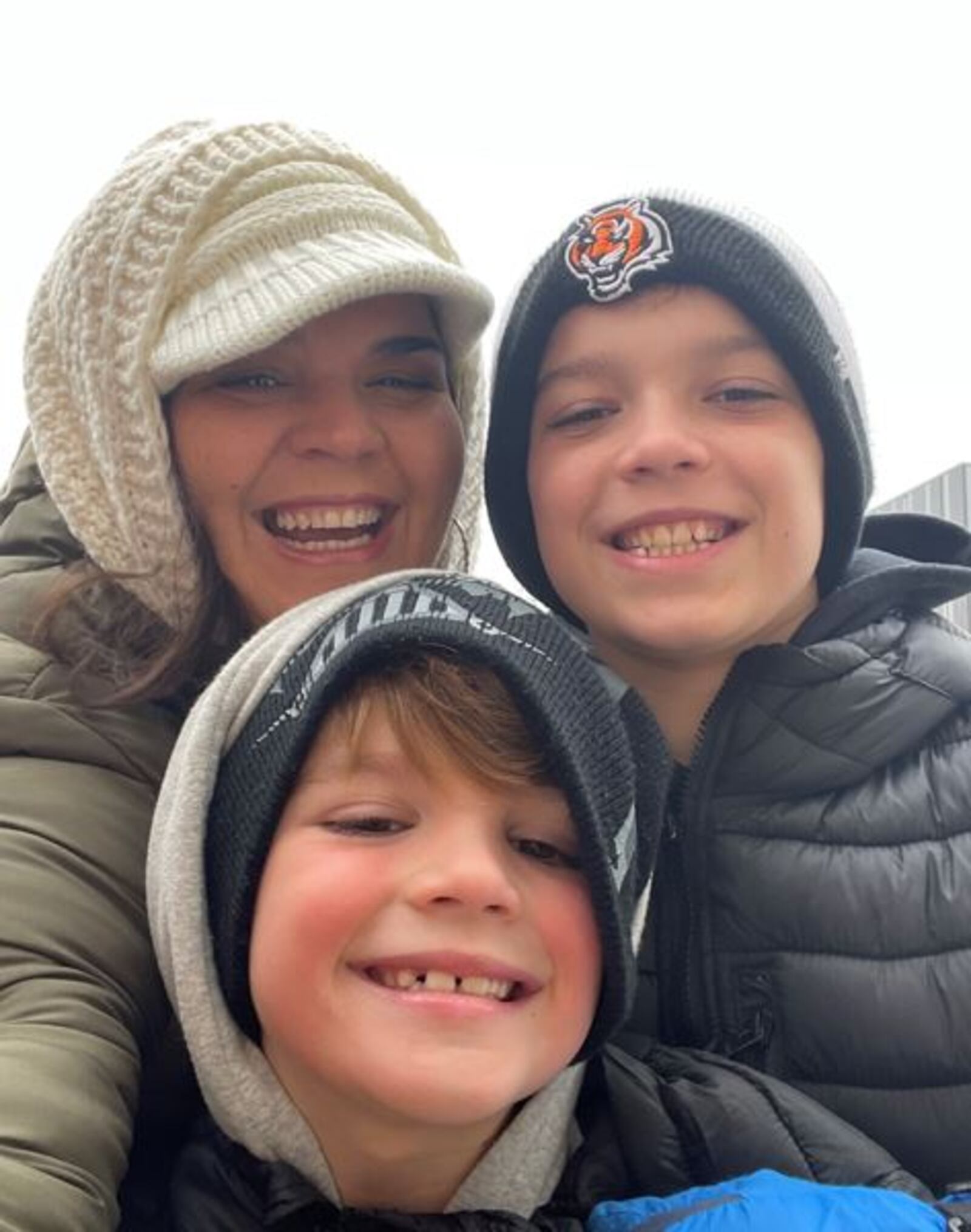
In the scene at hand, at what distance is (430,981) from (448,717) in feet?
0.79

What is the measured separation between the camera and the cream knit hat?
172 cm

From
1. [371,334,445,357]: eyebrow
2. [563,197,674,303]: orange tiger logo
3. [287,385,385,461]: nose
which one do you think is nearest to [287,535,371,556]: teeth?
[287,385,385,461]: nose

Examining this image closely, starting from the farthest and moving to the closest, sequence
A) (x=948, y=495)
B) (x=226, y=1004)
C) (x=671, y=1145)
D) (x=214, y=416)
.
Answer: (x=948, y=495) < (x=214, y=416) < (x=671, y=1145) < (x=226, y=1004)

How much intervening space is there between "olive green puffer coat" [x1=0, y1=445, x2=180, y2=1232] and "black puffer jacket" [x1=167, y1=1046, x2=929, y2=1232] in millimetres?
139

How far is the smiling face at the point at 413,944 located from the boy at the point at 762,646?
46 cm

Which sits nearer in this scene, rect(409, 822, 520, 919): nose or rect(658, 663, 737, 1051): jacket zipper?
rect(409, 822, 520, 919): nose

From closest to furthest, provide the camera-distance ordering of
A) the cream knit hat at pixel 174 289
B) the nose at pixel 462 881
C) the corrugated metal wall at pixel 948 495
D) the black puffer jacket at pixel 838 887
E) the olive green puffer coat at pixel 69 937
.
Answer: the olive green puffer coat at pixel 69 937 < the nose at pixel 462 881 < the black puffer jacket at pixel 838 887 < the cream knit hat at pixel 174 289 < the corrugated metal wall at pixel 948 495

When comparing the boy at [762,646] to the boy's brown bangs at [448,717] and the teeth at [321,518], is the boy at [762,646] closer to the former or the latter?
the teeth at [321,518]

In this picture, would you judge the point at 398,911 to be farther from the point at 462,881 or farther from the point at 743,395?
the point at 743,395

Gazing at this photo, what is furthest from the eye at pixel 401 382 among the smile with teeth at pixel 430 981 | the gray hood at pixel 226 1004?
the smile with teeth at pixel 430 981

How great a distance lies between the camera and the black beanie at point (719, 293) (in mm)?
1822

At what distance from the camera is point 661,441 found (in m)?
1.73

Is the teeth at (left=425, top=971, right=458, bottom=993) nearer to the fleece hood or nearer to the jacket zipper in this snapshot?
the jacket zipper

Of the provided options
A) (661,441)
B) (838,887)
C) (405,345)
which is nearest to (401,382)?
(405,345)
